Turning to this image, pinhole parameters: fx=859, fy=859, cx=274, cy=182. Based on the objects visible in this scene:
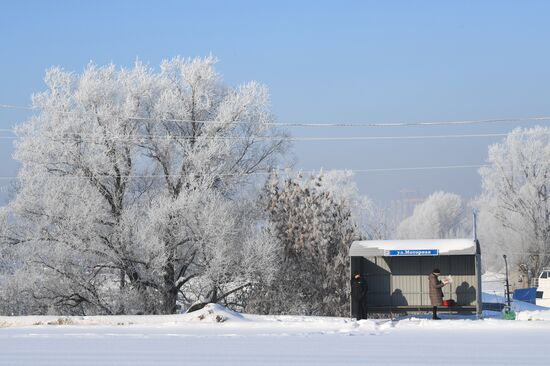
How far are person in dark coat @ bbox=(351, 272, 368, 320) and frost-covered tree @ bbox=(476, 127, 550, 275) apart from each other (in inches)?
1632

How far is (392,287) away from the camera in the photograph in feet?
94.5

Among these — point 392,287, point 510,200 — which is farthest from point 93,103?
point 510,200

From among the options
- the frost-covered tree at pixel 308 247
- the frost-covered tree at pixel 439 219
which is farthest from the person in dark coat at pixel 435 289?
the frost-covered tree at pixel 439 219

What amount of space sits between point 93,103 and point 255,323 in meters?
16.6

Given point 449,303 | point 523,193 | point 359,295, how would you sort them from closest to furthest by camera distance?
point 359,295, point 449,303, point 523,193

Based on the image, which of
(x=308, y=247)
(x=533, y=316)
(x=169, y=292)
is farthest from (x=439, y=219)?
(x=533, y=316)

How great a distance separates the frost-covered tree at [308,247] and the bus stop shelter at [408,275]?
6.26 meters

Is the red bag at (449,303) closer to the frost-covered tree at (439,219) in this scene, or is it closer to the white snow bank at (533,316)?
the white snow bank at (533,316)

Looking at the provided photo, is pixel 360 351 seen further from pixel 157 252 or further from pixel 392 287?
pixel 157 252

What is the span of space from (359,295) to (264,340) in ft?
23.1

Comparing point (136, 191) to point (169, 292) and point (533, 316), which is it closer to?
point (169, 292)

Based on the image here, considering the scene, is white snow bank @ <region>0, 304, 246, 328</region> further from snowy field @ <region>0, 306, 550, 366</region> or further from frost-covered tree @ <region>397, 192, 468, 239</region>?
frost-covered tree @ <region>397, 192, 468, 239</region>

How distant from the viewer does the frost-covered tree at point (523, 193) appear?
64188 mm

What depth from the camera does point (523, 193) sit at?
64.6m
